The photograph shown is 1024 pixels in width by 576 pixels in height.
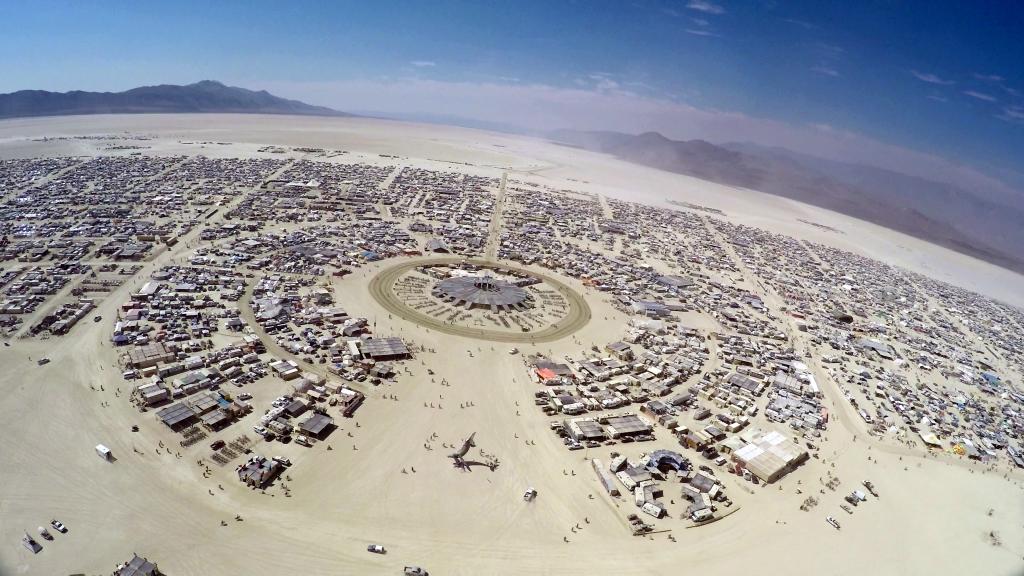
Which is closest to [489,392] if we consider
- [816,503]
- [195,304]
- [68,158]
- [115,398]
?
[816,503]

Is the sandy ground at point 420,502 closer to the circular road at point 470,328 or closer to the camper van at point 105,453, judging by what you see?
the camper van at point 105,453

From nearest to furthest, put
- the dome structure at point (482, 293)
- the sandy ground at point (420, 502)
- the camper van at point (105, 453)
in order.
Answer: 1. the sandy ground at point (420, 502)
2. the camper van at point (105, 453)
3. the dome structure at point (482, 293)

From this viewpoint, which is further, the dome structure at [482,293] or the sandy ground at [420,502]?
the dome structure at [482,293]

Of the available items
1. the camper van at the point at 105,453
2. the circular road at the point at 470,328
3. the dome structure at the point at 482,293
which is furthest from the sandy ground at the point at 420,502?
the dome structure at the point at 482,293

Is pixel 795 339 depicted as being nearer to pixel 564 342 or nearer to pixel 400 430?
pixel 564 342

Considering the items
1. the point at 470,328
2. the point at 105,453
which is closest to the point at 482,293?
the point at 470,328

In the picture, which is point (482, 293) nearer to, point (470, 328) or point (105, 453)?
point (470, 328)

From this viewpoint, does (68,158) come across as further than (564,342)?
Yes
